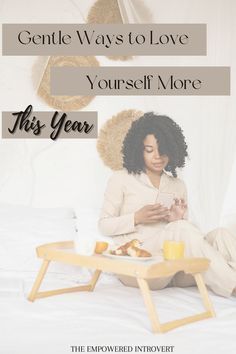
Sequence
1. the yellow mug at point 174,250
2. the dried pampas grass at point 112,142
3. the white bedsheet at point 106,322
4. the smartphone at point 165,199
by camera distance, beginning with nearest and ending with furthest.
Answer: the white bedsheet at point 106,322 < the yellow mug at point 174,250 < the smartphone at point 165,199 < the dried pampas grass at point 112,142

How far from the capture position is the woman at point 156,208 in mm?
2010

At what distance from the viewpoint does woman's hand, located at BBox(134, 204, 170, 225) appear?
2212 mm

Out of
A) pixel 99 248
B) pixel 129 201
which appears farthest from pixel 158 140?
pixel 99 248

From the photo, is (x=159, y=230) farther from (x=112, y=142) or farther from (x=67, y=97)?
(x=67, y=97)

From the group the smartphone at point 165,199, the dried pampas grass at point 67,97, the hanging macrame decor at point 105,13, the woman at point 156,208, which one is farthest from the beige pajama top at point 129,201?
the hanging macrame decor at point 105,13

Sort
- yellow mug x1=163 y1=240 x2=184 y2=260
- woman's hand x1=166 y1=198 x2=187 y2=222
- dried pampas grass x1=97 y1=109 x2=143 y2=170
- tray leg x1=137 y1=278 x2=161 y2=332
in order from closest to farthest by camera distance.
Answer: tray leg x1=137 y1=278 x2=161 y2=332 < yellow mug x1=163 y1=240 x2=184 y2=260 < woman's hand x1=166 y1=198 x2=187 y2=222 < dried pampas grass x1=97 y1=109 x2=143 y2=170

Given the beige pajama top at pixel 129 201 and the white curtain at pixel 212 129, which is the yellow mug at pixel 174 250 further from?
the white curtain at pixel 212 129

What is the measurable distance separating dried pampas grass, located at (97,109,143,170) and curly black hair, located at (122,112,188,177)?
0.66 feet

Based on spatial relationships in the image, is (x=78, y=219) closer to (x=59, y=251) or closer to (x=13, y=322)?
(x=59, y=251)

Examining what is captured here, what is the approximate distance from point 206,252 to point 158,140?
2.40ft

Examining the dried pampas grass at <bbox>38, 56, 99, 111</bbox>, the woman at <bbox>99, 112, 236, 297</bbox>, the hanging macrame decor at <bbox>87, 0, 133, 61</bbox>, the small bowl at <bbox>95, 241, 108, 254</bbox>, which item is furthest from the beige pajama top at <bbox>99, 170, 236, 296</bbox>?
the hanging macrame decor at <bbox>87, 0, 133, 61</bbox>

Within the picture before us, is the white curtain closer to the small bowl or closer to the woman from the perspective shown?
the woman

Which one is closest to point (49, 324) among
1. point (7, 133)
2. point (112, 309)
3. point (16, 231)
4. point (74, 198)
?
point (112, 309)

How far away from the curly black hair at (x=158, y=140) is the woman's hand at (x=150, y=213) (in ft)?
0.98
